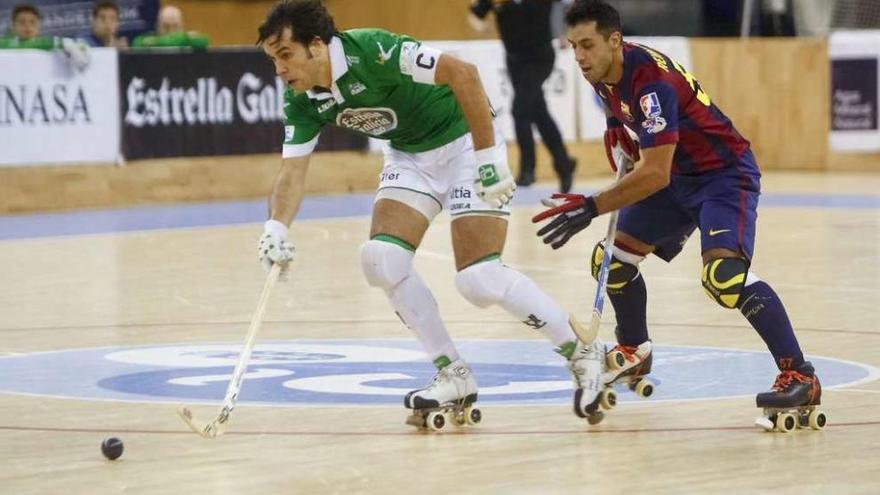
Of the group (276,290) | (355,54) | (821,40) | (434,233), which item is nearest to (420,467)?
(355,54)

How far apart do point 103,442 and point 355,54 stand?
5.89 ft

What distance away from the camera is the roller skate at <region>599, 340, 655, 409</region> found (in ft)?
27.6

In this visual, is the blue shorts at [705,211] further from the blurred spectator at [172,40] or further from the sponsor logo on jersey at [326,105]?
the blurred spectator at [172,40]

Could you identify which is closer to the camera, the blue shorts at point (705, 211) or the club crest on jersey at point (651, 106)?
the club crest on jersey at point (651, 106)

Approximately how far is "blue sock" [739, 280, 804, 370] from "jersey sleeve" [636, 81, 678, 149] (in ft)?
2.27

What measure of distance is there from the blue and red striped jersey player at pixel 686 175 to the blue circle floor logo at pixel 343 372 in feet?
2.82

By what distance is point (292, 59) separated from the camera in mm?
7516

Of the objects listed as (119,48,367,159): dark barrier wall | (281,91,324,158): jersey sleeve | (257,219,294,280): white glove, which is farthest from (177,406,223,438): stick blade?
(119,48,367,159): dark barrier wall

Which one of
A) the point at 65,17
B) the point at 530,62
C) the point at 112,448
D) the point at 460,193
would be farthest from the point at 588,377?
the point at 65,17

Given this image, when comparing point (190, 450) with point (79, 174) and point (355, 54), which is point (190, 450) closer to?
point (355, 54)

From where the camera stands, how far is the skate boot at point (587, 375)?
7.71 metres

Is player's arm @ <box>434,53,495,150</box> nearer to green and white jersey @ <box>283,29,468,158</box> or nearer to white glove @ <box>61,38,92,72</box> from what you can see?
green and white jersey @ <box>283,29,468,158</box>

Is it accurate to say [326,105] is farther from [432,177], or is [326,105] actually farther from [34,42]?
[34,42]

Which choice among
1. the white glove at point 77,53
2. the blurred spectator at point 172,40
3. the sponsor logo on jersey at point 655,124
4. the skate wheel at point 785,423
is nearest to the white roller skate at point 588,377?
the skate wheel at point 785,423
